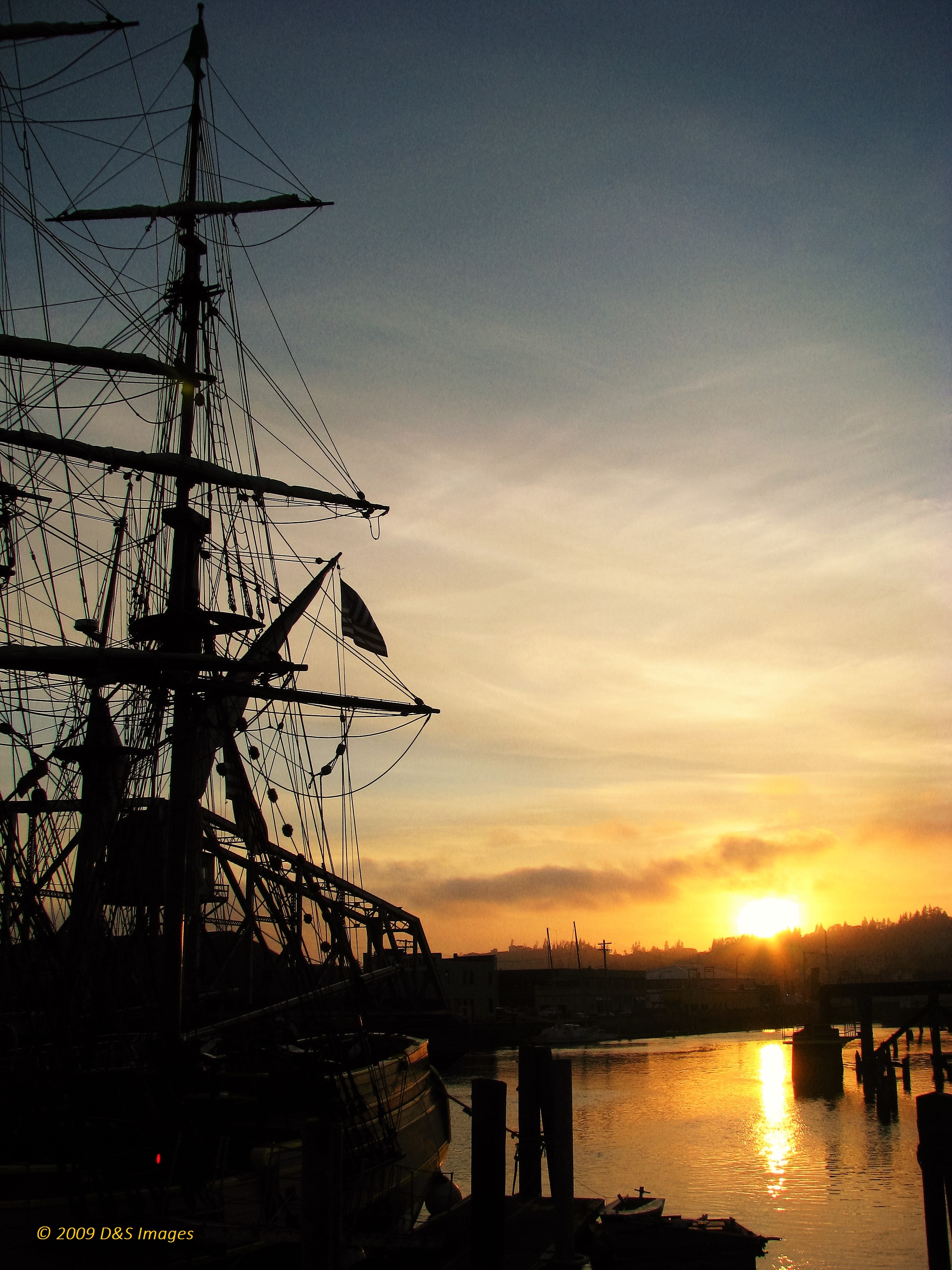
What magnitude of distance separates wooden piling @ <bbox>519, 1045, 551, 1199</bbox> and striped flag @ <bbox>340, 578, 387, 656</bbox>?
525 inches

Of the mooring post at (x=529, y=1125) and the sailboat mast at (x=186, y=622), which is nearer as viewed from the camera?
the mooring post at (x=529, y=1125)

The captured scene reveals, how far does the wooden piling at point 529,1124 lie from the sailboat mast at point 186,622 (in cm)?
803

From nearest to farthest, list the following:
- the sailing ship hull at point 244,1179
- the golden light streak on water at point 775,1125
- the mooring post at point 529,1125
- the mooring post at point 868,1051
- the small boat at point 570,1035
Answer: the sailing ship hull at point 244,1179 < the mooring post at point 529,1125 < the golden light streak on water at point 775,1125 < the mooring post at point 868,1051 < the small boat at point 570,1035

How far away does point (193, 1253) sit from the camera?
16422mm

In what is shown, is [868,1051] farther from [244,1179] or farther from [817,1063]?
[244,1179]

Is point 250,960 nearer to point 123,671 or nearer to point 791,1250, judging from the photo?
point 123,671

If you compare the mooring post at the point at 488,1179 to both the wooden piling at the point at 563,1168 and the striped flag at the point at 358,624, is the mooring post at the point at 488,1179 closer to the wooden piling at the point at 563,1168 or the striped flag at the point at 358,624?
the wooden piling at the point at 563,1168

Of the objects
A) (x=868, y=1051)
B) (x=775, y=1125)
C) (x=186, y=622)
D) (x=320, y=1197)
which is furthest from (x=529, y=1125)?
(x=868, y=1051)

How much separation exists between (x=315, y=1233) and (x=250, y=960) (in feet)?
83.9

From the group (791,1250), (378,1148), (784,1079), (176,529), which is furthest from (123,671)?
(784,1079)

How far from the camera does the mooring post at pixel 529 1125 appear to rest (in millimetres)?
22969

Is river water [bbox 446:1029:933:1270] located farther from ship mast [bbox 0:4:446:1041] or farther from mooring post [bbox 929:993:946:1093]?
ship mast [bbox 0:4:446:1041]

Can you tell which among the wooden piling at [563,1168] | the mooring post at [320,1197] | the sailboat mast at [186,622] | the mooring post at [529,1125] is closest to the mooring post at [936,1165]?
the wooden piling at [563,1168]

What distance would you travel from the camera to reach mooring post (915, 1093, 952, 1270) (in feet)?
49.2
